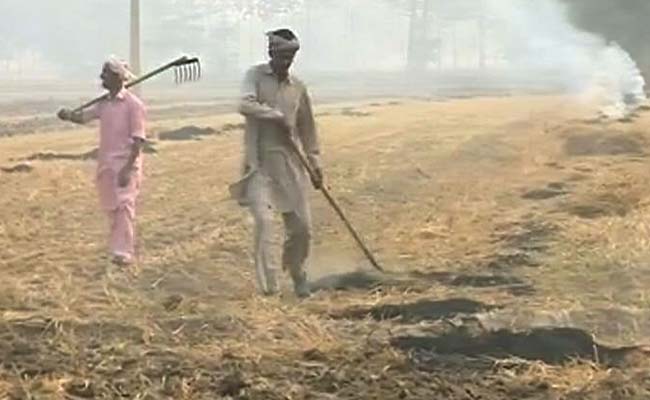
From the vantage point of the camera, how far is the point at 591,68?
30828 millimetres

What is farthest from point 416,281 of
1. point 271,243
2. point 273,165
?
point 273,165

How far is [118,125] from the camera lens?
951 centimetres

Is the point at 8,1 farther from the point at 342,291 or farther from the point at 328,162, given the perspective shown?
the point at 342,291

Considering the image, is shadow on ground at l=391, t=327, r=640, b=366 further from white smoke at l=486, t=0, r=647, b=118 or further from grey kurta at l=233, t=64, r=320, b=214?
white smoke at l=486, t=0, r=647, b=118

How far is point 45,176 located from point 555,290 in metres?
7.95

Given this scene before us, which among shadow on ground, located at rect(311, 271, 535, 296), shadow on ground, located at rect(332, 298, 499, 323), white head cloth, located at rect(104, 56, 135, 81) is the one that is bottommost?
shadow on ground, located at rect(311, 271, 535, 296)

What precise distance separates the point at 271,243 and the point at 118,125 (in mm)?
1578

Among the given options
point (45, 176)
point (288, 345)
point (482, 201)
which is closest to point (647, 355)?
point (288, 345)

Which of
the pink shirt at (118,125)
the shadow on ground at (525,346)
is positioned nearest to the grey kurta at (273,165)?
the pink shirt at (118,125)

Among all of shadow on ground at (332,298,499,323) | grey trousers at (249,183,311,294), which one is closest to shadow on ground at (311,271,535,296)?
grey trousers at (249,183,311,294)

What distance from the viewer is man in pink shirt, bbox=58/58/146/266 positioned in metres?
9.48

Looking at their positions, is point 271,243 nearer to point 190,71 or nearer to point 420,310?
point 420,310

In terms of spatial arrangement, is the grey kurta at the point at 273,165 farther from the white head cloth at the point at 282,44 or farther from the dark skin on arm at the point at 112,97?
the dark skin on arm at the point at 112,97

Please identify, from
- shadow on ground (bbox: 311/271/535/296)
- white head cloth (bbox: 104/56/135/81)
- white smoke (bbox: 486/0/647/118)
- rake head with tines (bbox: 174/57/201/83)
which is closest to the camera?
shadow on ground (bbox: 311/271/535/296)
